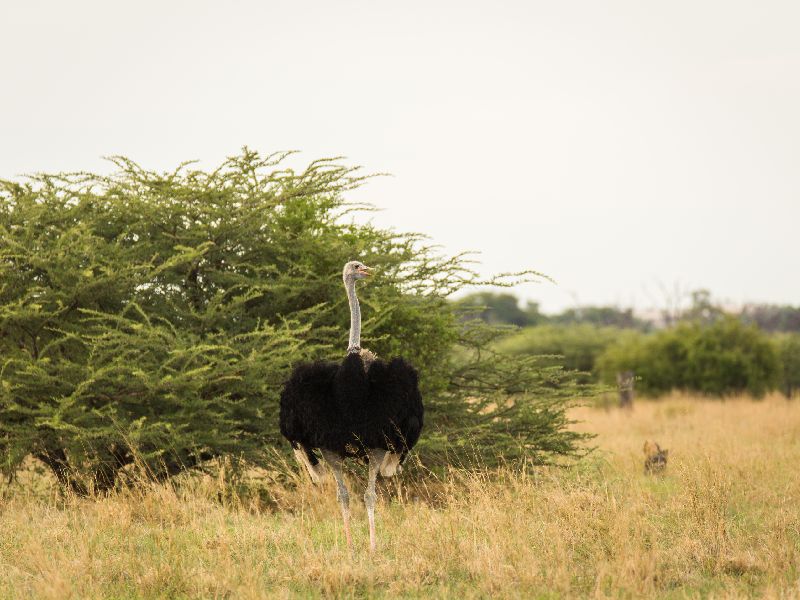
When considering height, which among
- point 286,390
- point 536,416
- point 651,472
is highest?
point 286,390

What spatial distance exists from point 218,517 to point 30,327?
127 inches

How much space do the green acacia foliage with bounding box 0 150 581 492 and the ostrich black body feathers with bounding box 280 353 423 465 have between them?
2.20 m

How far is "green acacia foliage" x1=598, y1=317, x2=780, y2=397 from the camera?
27.5m

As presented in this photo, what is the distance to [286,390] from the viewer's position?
7602mm

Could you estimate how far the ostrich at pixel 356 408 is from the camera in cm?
720

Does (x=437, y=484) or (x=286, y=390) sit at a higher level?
(x=286, y=390)

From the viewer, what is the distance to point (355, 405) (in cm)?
720

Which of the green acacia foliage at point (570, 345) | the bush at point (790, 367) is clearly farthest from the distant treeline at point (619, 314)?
the bush at point (790, 367)

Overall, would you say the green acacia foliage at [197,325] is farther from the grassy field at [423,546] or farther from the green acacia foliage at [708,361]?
the green acacia foliage at [708,361]

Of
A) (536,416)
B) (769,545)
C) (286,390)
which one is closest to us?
(769,545)

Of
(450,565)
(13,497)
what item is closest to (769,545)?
(450,565)

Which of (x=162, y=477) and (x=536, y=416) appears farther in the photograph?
(x=536, y=416)

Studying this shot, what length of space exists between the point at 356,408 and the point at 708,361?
2225cm

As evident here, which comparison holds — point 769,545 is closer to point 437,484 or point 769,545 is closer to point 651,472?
point 437,484
